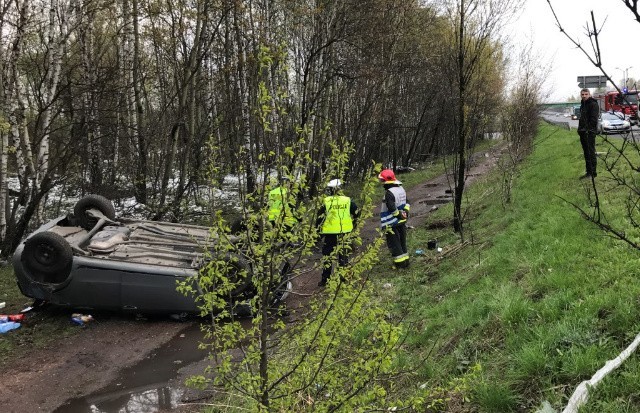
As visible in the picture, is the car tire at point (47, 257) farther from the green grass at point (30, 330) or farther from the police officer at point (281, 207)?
the police officer at point (281, 207)

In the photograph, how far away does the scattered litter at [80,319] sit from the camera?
20.9 feet

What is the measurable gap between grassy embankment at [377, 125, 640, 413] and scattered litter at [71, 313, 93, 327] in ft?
13.9

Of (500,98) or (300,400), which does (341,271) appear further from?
(500,98)

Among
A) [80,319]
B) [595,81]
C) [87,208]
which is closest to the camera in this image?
[595,81]

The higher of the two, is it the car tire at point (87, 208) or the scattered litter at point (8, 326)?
the car tire at point (87, 208)

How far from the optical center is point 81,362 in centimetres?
544

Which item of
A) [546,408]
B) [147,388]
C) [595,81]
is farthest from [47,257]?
[595,81]

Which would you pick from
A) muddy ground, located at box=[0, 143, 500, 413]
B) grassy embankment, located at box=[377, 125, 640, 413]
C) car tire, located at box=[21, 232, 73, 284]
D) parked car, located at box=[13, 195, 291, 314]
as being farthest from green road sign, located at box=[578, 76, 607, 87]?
car tire, located at box=[21, 232, 73, 284]

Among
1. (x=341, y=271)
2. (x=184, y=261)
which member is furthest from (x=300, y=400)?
(x=184, y=261)

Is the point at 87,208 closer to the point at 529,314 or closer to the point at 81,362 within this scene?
the point at 81,362

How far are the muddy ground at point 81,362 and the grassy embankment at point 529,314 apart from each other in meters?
1.68

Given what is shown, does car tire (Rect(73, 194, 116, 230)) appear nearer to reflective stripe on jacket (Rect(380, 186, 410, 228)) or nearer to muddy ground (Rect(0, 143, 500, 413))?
muddy ground (Rect(0, 143, 500, 413))

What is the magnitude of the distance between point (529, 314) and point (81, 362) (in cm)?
490

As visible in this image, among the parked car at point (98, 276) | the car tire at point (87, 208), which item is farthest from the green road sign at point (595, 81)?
the car tire at point (87, 208)
